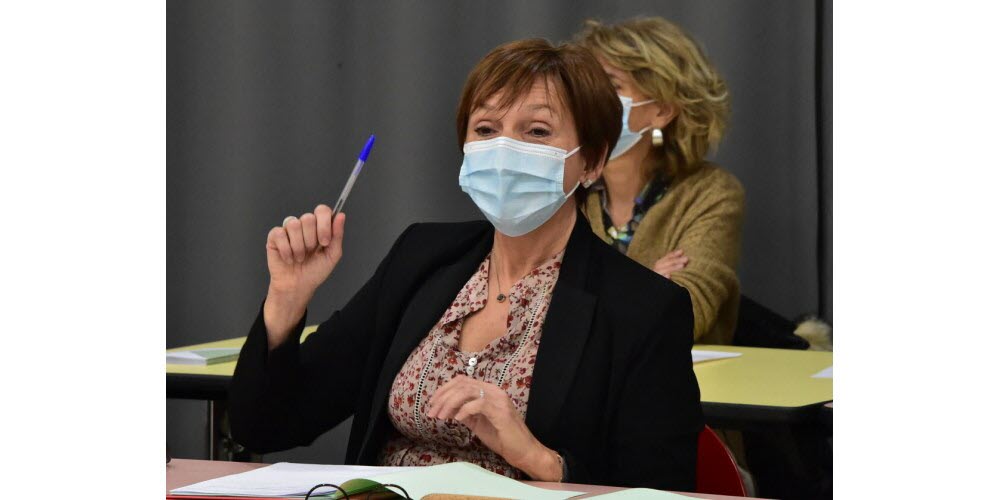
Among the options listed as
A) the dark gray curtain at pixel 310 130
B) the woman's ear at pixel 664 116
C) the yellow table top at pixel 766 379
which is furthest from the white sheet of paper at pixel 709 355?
the dark gray curtain at pixel 310 130

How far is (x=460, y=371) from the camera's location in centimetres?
156

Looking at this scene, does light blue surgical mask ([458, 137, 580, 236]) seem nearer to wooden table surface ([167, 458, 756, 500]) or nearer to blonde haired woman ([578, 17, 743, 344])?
wooden table surface ([167, 458, 756, 500])

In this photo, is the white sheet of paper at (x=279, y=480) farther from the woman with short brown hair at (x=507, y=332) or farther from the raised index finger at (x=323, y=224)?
the raised index finger at (x=323, y=224)

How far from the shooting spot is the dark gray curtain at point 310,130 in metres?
3.63

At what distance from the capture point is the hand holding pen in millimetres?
1486

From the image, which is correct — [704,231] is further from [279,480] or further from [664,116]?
[279,480]

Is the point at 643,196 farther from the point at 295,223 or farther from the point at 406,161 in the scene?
the point at 295,223

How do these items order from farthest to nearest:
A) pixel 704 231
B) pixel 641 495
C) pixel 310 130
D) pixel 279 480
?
pixel 310 130
pixel 704 231
pixel 279 480
pixel 641 495

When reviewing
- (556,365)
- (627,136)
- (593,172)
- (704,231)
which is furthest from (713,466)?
(627,136)

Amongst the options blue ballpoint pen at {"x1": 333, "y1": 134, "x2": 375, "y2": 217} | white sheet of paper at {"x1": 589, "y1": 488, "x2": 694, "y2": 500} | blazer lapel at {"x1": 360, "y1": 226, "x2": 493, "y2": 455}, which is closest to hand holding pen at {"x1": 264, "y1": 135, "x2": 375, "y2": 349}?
blue ballpoint pen at {"x1": 333, "y1": 134, "x2": 375, "y2": 217}

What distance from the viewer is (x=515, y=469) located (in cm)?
146

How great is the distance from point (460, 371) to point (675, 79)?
1.74 m

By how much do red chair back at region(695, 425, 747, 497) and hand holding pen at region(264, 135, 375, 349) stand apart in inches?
22.0
